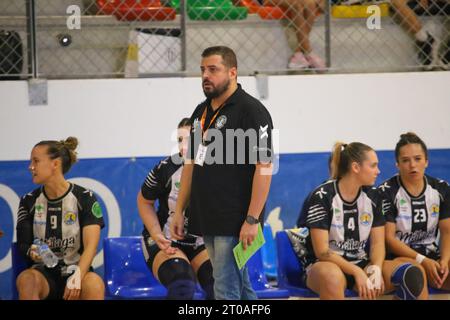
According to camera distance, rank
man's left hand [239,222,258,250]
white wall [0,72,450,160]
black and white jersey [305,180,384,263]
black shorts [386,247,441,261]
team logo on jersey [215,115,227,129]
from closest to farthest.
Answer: man's left hand [239,222,258,250] < team logo on jersey [215,115,227,129] < black and white jersey [305,180,384,263] < black shorts [386,247,441,261] < white wall [0,72,450,160]

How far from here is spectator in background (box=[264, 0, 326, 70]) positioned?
619cm

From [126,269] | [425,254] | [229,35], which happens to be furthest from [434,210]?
[229,35]

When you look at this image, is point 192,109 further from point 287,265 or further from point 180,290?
point 180,290

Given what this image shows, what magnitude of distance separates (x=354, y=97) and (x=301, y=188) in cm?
85

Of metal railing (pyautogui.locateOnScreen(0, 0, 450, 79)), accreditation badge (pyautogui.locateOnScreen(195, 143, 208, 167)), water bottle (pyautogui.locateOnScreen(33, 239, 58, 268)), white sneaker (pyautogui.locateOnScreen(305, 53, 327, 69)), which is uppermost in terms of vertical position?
metal railing (pyautogui.locateOnScreen(0, 0, 450, 79))

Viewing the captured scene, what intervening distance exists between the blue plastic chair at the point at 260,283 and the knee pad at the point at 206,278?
1.02ft

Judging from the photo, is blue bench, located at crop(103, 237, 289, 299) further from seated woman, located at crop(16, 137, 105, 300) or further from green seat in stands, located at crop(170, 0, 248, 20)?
green seat in stands, located at crop(170, 0, 248, 20)

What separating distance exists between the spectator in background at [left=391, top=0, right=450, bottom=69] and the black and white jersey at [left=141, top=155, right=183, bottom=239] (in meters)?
2.59

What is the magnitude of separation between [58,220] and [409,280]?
7.35 ft

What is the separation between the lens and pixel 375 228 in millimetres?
4832

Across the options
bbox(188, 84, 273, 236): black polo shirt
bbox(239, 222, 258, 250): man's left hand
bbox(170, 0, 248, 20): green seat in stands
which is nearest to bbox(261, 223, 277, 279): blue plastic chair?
bbox(188, 84, 273, 236): black polo shirt

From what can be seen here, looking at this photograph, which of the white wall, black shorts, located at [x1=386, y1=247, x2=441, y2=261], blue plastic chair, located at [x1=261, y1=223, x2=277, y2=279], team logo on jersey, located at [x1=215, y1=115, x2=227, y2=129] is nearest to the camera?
team logo on jersey, located at [x1=215, y1=115, x2=227, y2=129]

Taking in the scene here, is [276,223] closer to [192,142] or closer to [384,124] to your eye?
[384,124]

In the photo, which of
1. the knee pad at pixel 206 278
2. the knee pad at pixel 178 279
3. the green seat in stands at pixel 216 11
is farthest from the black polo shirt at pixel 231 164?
the green seat in stands at pixel 216 11
